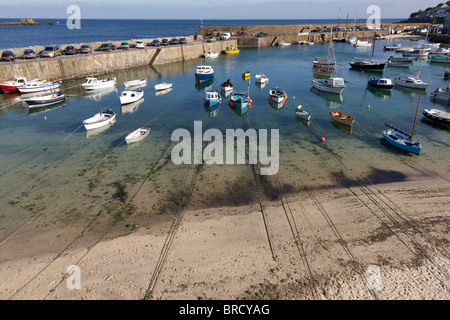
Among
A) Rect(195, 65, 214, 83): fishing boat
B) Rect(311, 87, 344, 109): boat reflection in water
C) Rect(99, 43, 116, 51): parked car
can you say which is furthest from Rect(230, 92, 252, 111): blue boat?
Rect(99, 43, 116, 51): parked car

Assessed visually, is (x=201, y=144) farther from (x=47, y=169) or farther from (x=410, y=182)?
(x=410, y=182)

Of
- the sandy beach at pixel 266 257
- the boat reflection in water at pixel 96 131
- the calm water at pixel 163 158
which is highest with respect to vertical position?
the boat reflection in water at pixel 96 131

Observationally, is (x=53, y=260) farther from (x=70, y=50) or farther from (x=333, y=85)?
(x=70, y=50)

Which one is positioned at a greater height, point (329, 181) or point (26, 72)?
point (26, 72)

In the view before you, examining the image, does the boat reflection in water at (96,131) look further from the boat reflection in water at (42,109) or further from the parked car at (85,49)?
the parked car at (85,49)

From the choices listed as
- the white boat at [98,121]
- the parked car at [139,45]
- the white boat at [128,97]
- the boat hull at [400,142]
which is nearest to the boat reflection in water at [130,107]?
the white boat at [128,97]
